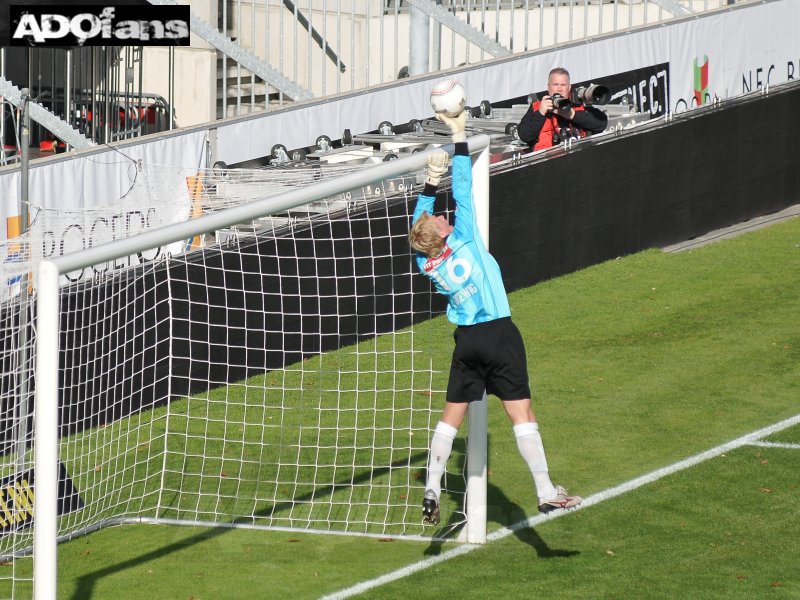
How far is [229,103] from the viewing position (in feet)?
65.9

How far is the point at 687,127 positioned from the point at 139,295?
6.95 meters

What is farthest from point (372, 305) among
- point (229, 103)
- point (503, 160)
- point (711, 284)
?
point (229, 103)

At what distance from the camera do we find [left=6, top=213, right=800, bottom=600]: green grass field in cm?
684

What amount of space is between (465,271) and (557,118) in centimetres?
682

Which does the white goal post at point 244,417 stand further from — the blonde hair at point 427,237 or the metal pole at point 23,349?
the blonde hair at point 427,237

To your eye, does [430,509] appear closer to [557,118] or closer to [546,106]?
[546,106]

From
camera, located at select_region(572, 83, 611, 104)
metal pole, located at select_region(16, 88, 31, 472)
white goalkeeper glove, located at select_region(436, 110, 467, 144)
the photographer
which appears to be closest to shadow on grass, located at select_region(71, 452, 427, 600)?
metal pole, located at select_region(16, 88, 31, 472)

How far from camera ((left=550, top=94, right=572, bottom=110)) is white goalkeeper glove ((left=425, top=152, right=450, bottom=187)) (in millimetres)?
6036

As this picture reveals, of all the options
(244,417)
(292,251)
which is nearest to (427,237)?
(244,417)

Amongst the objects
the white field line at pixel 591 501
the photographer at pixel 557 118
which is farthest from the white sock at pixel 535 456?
the photographer at pixel 557 118

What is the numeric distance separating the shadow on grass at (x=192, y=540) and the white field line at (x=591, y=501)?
46.4 inches

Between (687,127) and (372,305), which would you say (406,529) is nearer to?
(372,305)

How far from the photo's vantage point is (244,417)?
9.53 metres

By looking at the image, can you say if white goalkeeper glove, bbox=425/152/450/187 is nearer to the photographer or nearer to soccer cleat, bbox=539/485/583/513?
soccer cleat, bbox=539/485/583/513
